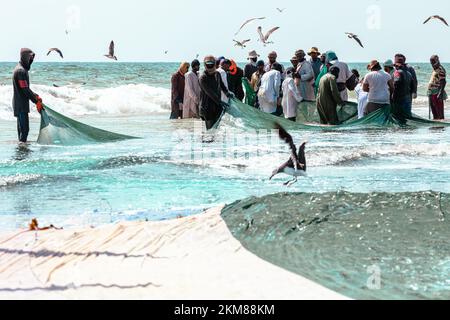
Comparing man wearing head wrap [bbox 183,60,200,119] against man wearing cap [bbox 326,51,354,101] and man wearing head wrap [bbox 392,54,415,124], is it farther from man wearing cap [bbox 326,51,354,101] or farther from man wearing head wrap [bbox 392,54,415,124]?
man wearing head wrap [bbox 392,54,415,124]

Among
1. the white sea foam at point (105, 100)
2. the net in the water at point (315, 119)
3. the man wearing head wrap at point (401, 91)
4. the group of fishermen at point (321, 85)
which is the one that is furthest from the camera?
the white sea foam at point (105, 100)

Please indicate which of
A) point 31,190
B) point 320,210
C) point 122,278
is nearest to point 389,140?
point 31,190

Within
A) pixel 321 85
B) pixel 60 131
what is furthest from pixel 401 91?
pixel 60 131

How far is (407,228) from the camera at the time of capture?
663 cm

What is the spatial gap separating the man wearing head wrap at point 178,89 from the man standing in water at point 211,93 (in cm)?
593

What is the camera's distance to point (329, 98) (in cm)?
1705

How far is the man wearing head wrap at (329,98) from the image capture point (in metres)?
16.9

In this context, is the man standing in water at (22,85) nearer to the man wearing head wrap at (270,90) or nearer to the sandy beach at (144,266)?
the man wearing head wrap at (270,90)

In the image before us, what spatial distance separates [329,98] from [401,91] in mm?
1376

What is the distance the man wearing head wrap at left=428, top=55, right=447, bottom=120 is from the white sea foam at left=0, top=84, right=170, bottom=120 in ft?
48.7

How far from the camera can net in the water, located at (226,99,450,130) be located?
50.2 ft

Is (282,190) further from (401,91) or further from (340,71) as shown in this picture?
(340,71)

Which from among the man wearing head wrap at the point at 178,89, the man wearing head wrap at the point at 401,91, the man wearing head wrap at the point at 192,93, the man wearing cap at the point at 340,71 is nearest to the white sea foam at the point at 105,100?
the man wearing head wrap at the point at 178,89
